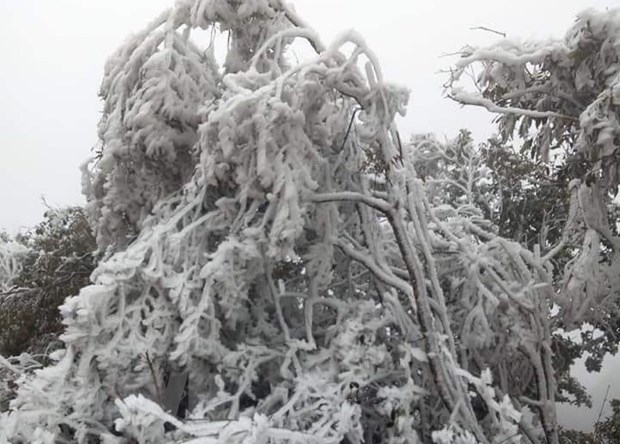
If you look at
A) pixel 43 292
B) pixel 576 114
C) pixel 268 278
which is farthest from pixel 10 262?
pixel 576 114

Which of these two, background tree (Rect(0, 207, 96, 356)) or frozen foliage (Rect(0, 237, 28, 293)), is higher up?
frozen foliage (Rect(0, 237, 28, 293))

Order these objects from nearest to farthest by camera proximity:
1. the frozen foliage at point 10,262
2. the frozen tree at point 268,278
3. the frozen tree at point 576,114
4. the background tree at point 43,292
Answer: the frozen tree at point 268,278
the frozen tree at point 576,114
the background tree at point 43,292
the frozen foliage at point 10,262

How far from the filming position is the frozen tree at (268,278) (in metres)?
5.26

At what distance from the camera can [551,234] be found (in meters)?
12.2

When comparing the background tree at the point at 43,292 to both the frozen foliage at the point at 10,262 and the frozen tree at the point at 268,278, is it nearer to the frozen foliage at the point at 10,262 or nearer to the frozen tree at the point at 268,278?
the frozen foliage at the point at 10,262

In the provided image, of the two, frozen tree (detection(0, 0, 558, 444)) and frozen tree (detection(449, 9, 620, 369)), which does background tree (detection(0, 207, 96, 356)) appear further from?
frozen tree (detection(449, 9, 620, 369))

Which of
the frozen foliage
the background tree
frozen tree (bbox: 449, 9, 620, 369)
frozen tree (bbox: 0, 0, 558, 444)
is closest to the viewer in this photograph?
frozen tree (bbox: 0, 0, 558, 444)

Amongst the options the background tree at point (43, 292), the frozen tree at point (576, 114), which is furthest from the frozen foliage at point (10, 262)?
the frozen tree at point (576, 114)

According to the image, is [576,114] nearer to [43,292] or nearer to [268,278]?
[268,278]

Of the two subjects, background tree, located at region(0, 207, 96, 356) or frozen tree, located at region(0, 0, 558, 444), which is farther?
background tree, located at region(0, 207, 96, 356)

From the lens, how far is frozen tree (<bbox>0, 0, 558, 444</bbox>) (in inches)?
207

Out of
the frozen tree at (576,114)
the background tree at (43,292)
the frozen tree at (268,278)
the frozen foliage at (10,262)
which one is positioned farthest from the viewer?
the frozen foliage at (10,262)

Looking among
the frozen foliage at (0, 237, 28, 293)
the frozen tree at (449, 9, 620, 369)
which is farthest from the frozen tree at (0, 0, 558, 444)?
the frozen foliage at (0, 237, 28, 293)

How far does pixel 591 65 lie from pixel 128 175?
4.77 metres
